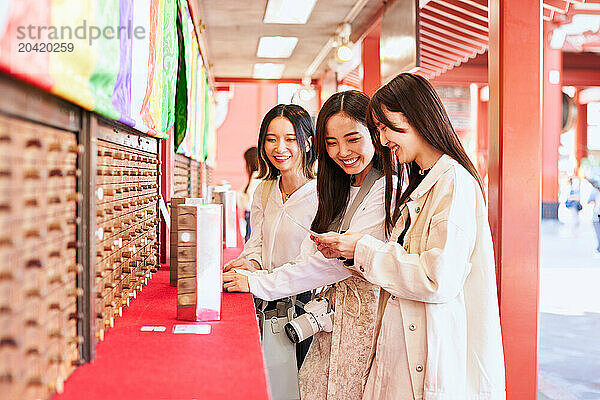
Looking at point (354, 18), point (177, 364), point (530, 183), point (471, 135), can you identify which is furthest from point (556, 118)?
point (177, 364)

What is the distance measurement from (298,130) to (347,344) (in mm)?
998

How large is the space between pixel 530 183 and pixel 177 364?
7.73 feet

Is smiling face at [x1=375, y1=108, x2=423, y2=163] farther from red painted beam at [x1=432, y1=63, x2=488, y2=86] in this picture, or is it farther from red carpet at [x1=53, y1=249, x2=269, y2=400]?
red painted beam at [x1=432, y1=63, x2=488, y2=86]

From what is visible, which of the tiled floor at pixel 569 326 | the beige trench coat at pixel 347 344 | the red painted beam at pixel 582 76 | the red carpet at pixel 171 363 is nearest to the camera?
the red carpet at pixel 171 363

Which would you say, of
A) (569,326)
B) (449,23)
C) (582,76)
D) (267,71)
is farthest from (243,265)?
(582,76)

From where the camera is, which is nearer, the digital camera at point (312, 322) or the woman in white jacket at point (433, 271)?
the woman in white jacket at point (433, 271)

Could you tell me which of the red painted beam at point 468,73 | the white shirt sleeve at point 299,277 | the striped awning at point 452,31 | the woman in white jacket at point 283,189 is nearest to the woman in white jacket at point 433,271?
the white shirt sleeve at point 299,277

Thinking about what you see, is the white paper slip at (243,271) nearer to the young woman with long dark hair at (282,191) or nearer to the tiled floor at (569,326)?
the young woman with long dark hair at (282,191)

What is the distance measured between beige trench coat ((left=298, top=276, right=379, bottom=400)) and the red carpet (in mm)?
458

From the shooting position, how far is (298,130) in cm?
A: 281

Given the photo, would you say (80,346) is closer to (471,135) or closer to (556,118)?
(556,118)

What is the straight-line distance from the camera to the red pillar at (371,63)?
7.20 metres

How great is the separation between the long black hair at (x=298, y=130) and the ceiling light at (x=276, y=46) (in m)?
5.13

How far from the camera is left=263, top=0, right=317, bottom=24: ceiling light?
6.11m
